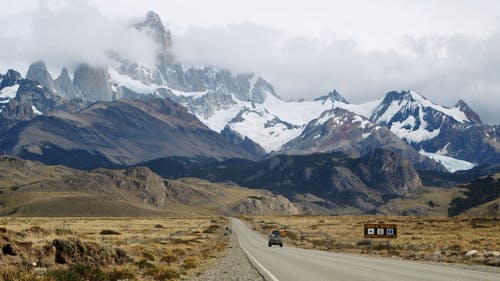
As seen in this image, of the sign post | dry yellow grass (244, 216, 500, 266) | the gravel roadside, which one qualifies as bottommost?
the gravel roadside

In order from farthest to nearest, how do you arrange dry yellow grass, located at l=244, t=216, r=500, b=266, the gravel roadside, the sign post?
the sign post → dry yellow grass, located at l=244, t=216, r=500, b=266 → the gravel roadside

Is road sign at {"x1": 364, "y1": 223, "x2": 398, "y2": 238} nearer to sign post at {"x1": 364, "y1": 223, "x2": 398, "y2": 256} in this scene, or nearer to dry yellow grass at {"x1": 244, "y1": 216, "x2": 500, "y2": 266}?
sign post at {"x1": 364, "y1": 223, "x2": 398, "y2": 256}

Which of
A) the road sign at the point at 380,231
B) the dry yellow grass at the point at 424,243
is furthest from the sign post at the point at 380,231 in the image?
the dry yellow grass at the point at 424,243

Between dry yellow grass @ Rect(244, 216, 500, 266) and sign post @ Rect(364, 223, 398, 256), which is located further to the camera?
sign post @ Rect(364, 223, 398, 256)

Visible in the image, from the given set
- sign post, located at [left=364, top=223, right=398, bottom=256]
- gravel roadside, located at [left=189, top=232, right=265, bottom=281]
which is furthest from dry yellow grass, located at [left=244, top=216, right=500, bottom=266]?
gravel roadside, located at [left=189, top=232, right=265, bottom=281]

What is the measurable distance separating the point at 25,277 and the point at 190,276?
11.4 meters

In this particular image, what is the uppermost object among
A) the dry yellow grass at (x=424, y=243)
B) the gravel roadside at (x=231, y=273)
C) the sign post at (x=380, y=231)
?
the sign post at (x=380, y=231)

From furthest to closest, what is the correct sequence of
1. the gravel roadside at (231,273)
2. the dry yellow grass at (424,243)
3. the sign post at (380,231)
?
the sign post at (380,231)
the dry yellow grass at (424,243)
the gravel roadside at (231,273)

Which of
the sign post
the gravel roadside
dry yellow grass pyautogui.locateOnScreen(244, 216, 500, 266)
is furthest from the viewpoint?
the sign post

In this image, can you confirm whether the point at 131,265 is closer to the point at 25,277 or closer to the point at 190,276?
the point at 190,276

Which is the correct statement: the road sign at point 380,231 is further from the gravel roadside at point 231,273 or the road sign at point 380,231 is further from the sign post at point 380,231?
the gravel roadside at point 231,273

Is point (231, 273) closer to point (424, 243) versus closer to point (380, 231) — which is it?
point (380, 231)

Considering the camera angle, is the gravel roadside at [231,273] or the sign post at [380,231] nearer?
the gravel roadside at [231,273]

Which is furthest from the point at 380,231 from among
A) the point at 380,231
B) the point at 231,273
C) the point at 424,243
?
the point at 231,273
